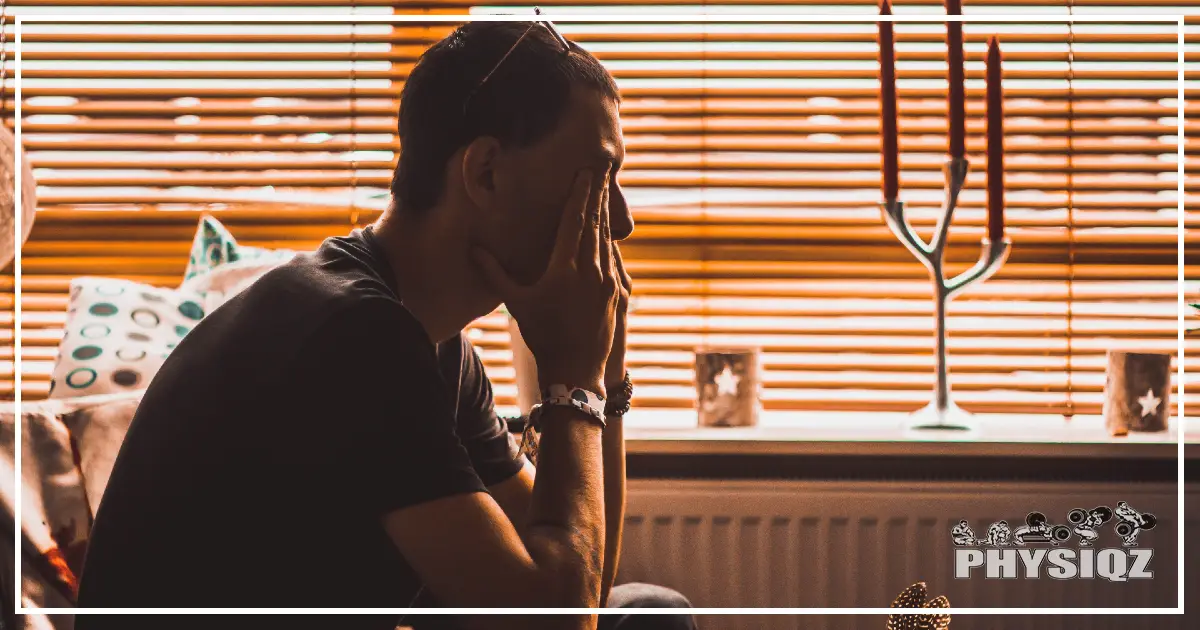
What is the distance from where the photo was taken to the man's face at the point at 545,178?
2.77 ft

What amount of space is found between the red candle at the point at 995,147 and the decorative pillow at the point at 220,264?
109 centimetres

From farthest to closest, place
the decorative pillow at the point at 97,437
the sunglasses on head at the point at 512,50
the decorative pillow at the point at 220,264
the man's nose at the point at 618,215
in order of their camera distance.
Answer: the decorative pillow at the point at 220,264 → the decorative pillow at the point at 97,437 → the man's nose at the point at 618,215 → the sunglasses on head at the point at 512,50

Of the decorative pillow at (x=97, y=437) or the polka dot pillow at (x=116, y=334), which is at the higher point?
the polka dot pillow at (x=116, y=334)

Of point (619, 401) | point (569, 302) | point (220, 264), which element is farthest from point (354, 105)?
point (569, 302)

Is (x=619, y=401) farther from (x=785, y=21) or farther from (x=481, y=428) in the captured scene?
(x=785, y=21)

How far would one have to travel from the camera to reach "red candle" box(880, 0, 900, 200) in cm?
143

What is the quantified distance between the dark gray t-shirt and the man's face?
15 centimetres

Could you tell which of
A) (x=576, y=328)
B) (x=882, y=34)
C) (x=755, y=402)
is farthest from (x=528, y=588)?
(x=882, y=34)

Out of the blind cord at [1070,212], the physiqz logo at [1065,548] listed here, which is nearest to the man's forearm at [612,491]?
the physiqz logo at [1065,548]

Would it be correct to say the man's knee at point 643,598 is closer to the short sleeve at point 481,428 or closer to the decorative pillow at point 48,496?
the short sleeve at point 481,428

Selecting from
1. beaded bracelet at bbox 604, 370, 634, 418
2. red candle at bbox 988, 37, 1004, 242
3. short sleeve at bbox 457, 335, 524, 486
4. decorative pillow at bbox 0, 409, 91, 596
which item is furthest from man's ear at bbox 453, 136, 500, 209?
red candle at bbox 988, 37, 1004, 242

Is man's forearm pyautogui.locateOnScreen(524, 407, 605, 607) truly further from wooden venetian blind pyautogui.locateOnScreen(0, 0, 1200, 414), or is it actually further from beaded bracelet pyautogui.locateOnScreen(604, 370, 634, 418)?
wooden venetian blind pyautogui.locateOnScreen(0, 0, 1200, 414)

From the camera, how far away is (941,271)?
1516 millimetres

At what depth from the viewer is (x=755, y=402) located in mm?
1617
